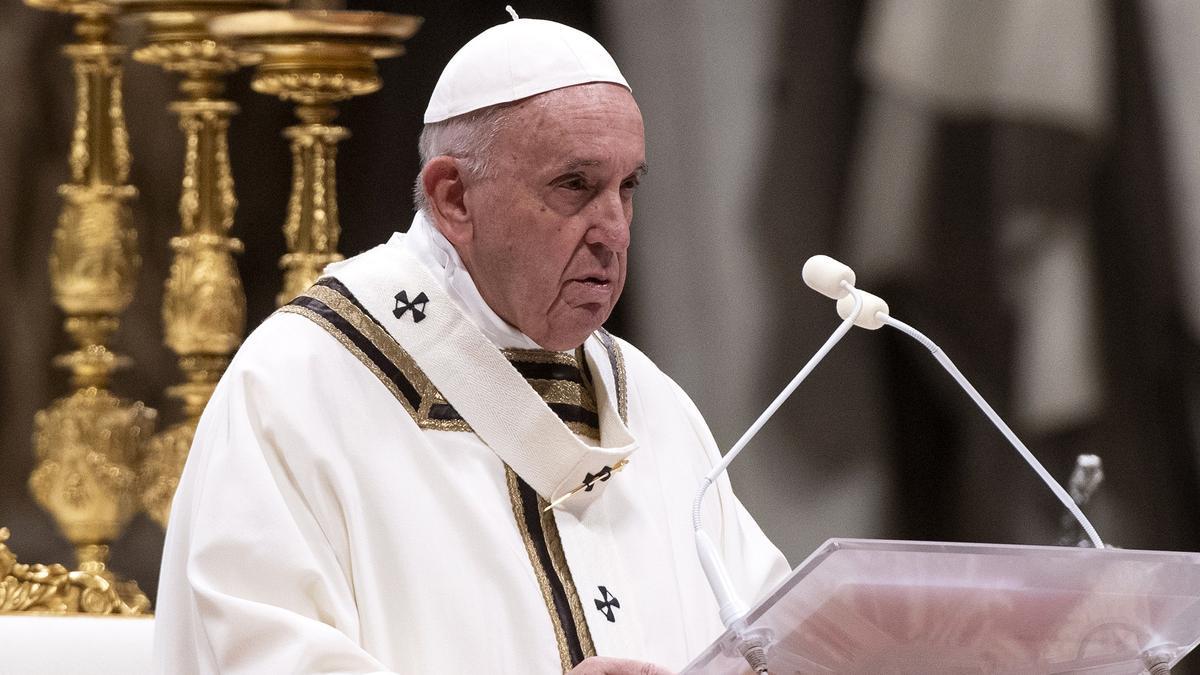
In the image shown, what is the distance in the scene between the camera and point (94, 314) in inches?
215

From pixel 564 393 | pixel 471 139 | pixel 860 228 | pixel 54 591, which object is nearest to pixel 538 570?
pixel 564 393

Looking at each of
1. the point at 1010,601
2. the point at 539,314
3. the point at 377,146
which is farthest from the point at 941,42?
the point at 1010,601

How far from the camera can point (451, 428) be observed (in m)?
3.18

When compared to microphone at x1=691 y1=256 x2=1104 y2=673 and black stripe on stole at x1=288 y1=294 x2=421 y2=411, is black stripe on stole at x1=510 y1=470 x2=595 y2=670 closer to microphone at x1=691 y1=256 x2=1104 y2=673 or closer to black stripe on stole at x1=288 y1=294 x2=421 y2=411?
black stripe on stole at x1=288 y1=294 x2=421 y2=411

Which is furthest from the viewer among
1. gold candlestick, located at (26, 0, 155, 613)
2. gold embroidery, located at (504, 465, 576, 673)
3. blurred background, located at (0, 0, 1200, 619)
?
blurred background, located at (0, 0, 1200, 619)

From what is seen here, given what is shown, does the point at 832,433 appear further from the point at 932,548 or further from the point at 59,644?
the point at 932,548

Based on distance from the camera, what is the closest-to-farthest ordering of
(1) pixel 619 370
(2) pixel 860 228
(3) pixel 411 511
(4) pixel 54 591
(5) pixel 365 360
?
(3) pixel 411 511 < (5) pixel 365 360 < (1) pixel 619 370 < (4) pixel 54 591 < (2) pixel 860 228

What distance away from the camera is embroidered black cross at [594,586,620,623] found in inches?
124

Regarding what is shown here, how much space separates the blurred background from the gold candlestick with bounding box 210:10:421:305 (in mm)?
584

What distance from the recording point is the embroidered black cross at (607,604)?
315 centimetres

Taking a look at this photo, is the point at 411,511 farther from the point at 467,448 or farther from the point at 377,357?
the point at 377,357

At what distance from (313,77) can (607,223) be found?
2.43 meters

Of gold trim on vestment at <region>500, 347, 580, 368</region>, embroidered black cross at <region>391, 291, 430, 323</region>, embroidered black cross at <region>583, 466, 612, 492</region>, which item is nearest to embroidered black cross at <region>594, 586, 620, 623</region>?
embroidered black cross at <region>583, 466, 612, 492</region>

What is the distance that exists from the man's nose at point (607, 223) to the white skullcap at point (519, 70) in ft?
0.70
